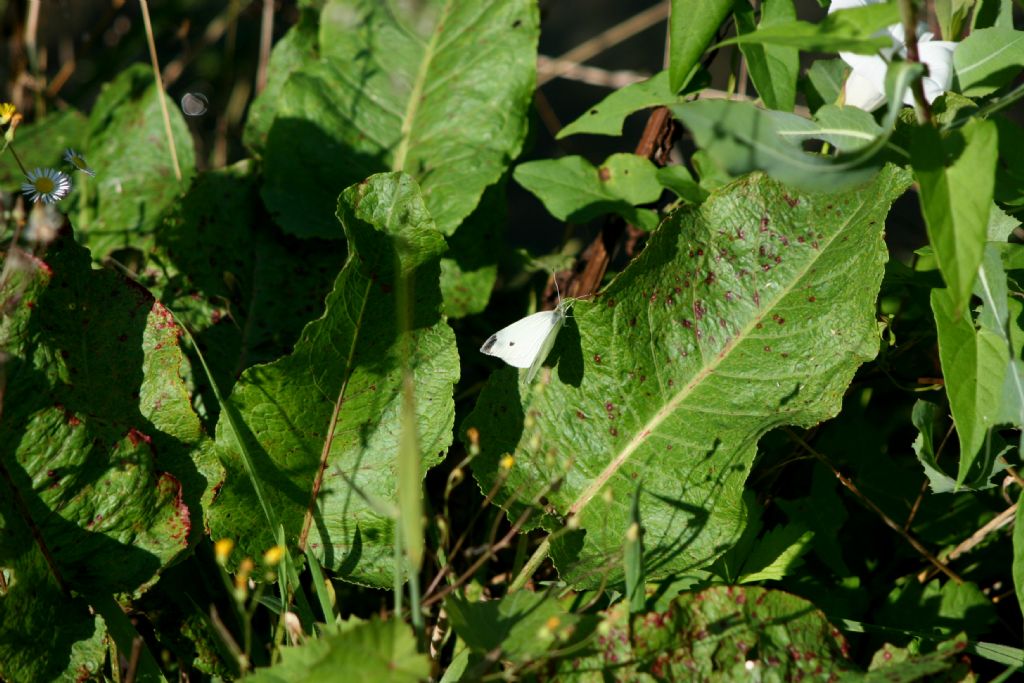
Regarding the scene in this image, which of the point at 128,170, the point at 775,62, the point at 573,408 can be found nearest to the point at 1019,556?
the point at 573,408

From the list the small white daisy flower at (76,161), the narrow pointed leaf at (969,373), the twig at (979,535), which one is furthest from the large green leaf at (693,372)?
the small white daisy flower at (76,161)

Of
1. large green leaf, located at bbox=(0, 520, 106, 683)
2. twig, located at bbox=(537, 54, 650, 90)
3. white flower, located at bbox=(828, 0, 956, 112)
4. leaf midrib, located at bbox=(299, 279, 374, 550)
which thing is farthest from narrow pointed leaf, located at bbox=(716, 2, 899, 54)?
twig, located at bbox=(537, 54, 650, 90)

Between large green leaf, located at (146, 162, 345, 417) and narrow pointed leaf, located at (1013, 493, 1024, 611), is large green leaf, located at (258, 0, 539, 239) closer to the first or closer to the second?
large green leaf, located at (146, 162, 345, 417)

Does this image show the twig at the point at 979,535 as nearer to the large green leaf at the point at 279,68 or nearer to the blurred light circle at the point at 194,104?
the large green leaf at the point at 279,68

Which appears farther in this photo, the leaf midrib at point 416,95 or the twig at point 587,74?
the twig at point 587,74

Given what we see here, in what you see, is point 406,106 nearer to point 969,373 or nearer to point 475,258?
point 475,258

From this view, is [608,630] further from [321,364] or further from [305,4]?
[305,4]
